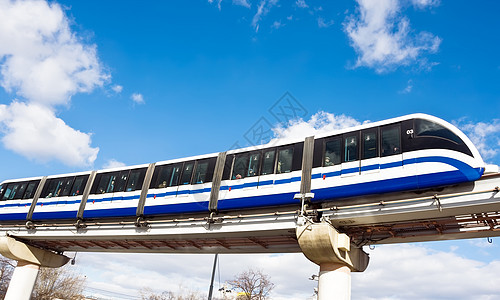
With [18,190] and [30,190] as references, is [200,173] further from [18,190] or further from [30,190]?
[18,190]

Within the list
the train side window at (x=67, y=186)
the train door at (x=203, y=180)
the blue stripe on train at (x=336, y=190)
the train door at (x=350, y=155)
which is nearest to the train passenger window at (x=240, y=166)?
the blue stripe on train at (x=336, y=190)

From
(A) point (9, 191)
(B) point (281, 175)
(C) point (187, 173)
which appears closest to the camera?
(B) point (281, 175)

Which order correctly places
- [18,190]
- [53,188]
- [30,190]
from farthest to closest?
1. [18,190]
2. [30,190]
3. [53,188]

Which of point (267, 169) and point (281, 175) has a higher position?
point (267, 169)

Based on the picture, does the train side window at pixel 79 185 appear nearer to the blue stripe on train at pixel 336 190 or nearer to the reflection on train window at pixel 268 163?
the blue stripe on train at pixel 336 190

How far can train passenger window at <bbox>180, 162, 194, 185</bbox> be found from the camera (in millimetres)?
18375

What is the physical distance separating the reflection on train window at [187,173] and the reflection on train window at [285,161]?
194 inches

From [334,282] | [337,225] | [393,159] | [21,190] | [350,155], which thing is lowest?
[334,282]

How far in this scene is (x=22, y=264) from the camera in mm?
25422

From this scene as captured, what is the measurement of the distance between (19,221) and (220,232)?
16129mm

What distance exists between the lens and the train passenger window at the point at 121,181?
810 inches

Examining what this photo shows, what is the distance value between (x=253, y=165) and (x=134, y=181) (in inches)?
295

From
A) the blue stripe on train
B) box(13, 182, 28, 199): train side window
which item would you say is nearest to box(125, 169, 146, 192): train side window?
the blue stripe on train

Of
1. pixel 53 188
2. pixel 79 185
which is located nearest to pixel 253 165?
pixel 79 185
